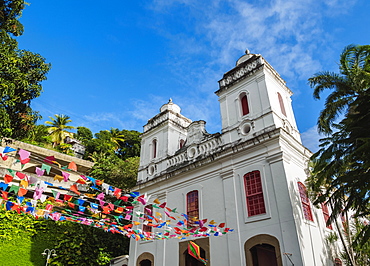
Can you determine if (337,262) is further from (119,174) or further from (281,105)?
(119,174)

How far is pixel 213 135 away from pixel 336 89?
6.28 m

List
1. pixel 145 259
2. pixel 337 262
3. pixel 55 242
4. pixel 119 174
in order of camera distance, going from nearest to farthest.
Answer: pixel 337 262
pixel 145 259
pixel 55 242
pixel 119 174

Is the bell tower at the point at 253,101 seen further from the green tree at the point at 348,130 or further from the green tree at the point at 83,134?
the green tree at the point at 83,134

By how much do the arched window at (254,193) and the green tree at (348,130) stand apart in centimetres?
217

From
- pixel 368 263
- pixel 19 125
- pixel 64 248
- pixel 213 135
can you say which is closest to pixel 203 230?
pixel 213 135

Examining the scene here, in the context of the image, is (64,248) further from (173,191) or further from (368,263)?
(368,263)

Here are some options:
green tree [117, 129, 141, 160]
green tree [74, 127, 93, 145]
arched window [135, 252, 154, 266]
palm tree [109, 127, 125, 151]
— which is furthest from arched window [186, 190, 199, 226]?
green tree [74, 127, 93, 145]

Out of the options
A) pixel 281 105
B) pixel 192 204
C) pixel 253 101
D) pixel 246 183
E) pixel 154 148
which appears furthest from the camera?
pixel 154 148

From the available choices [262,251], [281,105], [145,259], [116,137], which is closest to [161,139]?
[145,259]

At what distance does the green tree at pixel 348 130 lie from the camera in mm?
8703

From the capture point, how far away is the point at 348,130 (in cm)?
890

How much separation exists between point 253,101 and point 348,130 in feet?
17.5

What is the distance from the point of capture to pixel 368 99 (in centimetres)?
862

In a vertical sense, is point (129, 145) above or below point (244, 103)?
above
